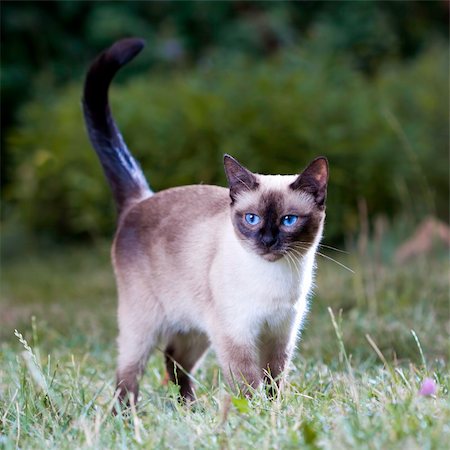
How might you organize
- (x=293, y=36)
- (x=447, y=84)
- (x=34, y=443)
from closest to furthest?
(x=34, y=443) → (x=447, y=84) → (x=293, y=36)

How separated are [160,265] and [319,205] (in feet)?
2.50

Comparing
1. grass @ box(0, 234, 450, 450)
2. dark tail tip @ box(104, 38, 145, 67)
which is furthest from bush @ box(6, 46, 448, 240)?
dark tail tip @ box(104, 38, 145, 67)

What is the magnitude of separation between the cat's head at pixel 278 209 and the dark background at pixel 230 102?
2345 mm

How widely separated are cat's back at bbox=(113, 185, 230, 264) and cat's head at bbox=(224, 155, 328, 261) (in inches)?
11.0

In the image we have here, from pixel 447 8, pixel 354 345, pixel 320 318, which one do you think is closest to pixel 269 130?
pixel 320 318

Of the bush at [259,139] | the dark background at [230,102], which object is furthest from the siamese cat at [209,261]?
the bush at [259,139]

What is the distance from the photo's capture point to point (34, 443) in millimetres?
2615

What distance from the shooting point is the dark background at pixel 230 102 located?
855cm

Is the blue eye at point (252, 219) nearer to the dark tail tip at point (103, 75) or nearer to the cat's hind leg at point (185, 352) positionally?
the cat's hind leg at point (185, 352)

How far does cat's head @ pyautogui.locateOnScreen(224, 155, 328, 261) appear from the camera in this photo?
316 centimetres

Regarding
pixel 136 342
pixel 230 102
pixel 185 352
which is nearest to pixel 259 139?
pixel 230 102

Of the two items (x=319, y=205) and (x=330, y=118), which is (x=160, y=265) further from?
(x=330, y=118)

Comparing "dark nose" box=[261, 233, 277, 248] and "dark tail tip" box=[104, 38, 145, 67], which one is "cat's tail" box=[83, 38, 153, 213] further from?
"dark nose" box=[261, 233, 277, 248]

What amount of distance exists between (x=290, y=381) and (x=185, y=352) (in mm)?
694
